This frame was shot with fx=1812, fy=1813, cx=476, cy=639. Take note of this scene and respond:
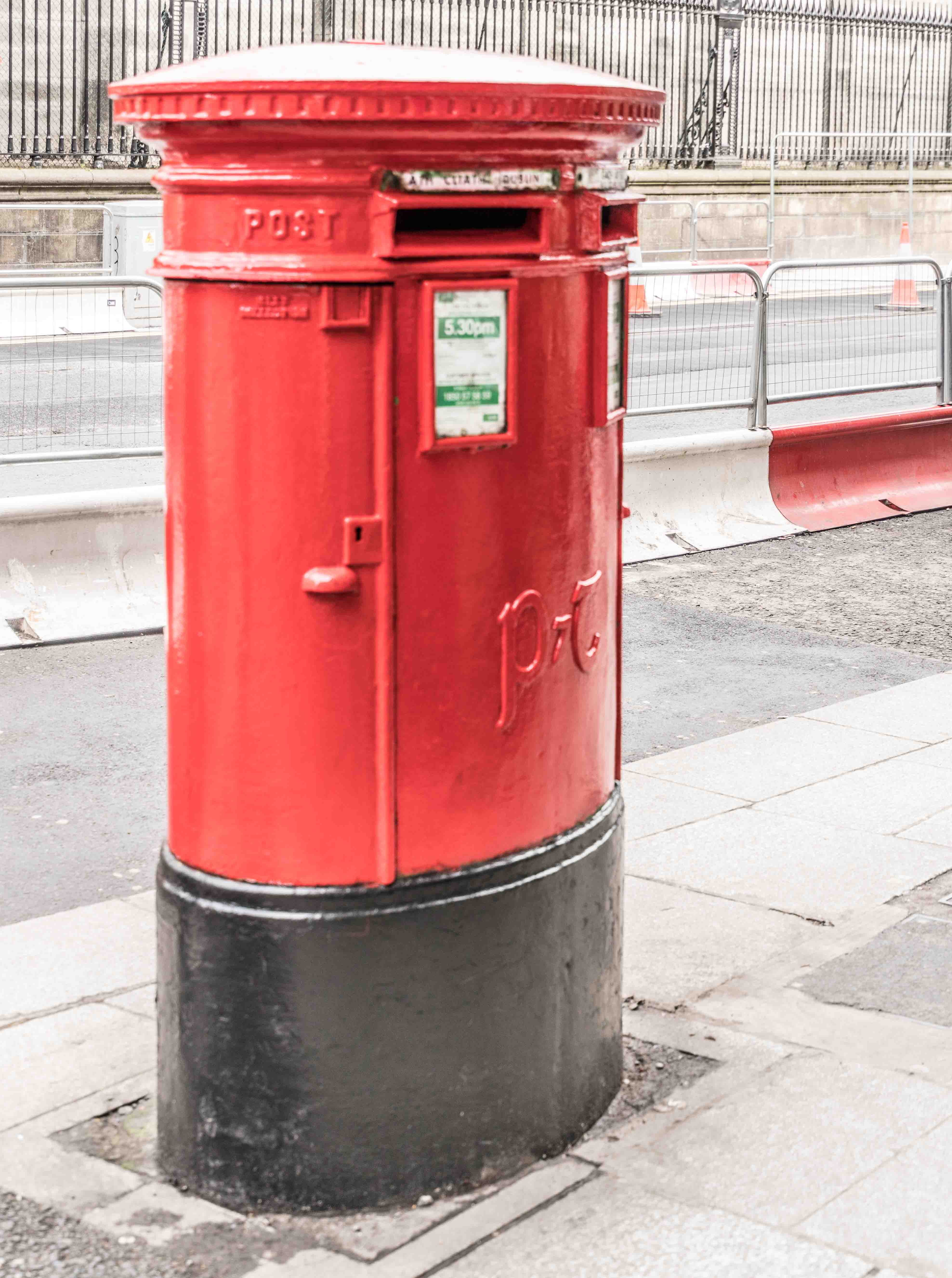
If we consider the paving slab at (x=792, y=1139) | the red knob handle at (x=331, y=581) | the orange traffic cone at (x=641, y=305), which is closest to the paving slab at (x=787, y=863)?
the paving slab at (x=792, y=1139)

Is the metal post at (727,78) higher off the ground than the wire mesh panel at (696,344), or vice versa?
the metal post at (727,78)

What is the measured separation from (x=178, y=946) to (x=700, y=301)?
11.9 m

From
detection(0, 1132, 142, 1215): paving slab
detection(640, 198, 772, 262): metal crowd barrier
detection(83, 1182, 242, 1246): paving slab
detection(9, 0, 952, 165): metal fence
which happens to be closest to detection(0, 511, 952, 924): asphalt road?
detection(0, 1132, 142, 1215): paving slab

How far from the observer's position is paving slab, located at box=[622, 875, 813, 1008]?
413 cm

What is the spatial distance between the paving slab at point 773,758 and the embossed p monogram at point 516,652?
8.17 feet

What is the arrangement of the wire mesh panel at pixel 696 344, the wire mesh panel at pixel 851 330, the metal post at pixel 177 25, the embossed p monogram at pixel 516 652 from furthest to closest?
the metal post at pixel 177 25
the wire mesh panel at pixel 851 330
the wire mesh panel at pixel 696 344
the embossed p monogram at pixel 516 652

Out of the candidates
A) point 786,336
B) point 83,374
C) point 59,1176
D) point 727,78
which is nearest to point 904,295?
point 786,336

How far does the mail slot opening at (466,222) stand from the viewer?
291 cm

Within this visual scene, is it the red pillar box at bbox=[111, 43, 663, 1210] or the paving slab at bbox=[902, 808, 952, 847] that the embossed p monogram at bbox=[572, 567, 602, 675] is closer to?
the red pillar box at bbox=[111, 43, 663, 1210]

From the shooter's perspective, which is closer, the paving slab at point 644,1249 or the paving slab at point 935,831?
the paving slab at point 644,1249

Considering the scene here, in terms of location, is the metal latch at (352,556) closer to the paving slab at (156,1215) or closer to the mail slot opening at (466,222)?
the mail slot opening at (466,222)

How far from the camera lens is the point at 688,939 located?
4.39 meters

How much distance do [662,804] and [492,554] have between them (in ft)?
8.34

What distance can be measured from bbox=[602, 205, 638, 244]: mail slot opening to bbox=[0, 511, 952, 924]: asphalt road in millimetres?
2401
